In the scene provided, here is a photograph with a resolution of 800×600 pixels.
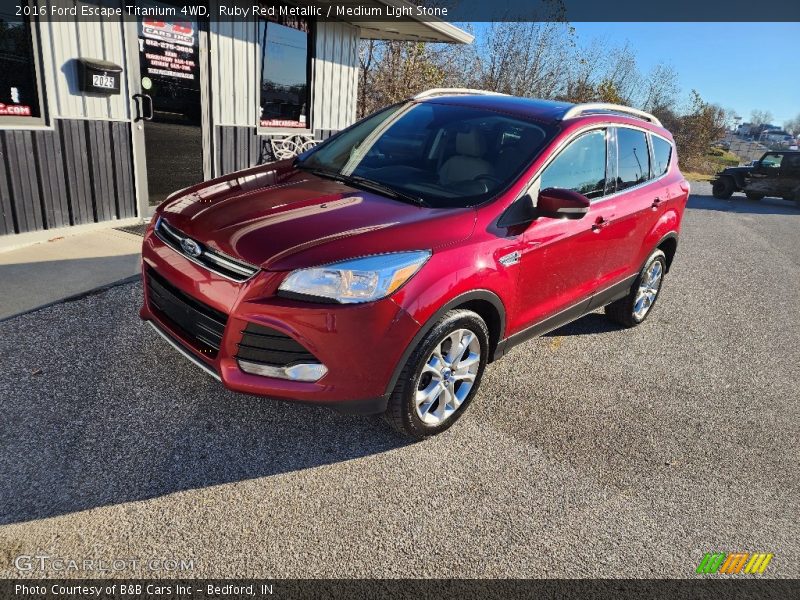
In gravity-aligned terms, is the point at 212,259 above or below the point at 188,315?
above

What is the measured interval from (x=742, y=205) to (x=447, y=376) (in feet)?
60.8

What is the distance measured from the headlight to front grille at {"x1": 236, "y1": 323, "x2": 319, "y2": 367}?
221 mm

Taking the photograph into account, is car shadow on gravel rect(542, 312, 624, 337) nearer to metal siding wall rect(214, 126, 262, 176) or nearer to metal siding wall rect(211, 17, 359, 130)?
metal siding wall rect(214, 126, 262, 176)

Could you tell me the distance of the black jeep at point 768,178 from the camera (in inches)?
696

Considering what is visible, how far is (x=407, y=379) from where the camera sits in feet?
9.23

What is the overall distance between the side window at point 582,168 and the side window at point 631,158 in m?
0.29

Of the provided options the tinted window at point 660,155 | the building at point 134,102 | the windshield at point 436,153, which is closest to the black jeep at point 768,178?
the building at point 134,102

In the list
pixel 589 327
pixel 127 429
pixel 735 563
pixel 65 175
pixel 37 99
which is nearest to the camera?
pixel 735 563

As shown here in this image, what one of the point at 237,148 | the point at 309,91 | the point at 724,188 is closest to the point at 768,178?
the point at 724,188

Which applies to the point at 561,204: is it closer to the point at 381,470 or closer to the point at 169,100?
the point at 381,470

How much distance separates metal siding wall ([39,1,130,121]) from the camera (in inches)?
210

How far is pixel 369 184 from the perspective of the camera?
133 inches

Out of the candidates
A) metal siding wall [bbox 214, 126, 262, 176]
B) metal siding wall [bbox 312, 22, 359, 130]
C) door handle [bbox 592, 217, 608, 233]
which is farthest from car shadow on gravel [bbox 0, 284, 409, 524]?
metal siding wall [bbox 312, 22, 359, 130]

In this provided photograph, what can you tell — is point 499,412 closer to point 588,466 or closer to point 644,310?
point 588,466
